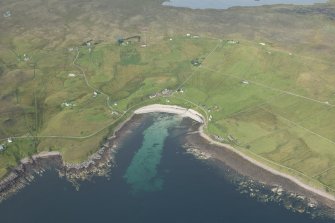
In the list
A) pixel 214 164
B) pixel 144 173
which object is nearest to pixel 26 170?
pixel 144 173

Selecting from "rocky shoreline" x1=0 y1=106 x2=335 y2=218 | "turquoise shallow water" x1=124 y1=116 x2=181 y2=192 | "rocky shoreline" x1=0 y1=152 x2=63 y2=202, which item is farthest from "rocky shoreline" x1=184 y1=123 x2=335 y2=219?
"rocky shoreline" x1=0 y1=152 x2=63 y2=202

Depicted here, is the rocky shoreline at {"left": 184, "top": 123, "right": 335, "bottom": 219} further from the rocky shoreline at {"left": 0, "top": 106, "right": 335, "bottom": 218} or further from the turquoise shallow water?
the turquoise shallow water

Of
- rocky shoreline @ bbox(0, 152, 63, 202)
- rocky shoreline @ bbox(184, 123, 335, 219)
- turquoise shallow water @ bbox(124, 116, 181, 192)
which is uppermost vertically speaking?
rocky shoreline @ bbox(184, 123, 335, 219)

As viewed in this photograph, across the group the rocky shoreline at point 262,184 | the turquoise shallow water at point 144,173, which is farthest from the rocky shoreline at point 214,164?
the turquoise shallow water at point 144,173

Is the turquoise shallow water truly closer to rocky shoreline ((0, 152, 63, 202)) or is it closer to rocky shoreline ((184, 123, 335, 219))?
rocky shoreline ((184, 123, 335, 219))

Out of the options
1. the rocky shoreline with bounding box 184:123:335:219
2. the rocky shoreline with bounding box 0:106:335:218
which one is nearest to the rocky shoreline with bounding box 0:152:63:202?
the rocky shoreline with bounding box 0:106:335:218

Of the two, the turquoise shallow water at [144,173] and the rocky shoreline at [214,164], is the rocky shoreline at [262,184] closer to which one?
the rocky shoreline at [214,164]

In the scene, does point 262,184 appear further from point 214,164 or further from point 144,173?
point 144,173

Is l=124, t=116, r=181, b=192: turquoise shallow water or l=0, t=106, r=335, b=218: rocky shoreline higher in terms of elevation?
l=0, t=106, r=335, b=218: rocky shoreline

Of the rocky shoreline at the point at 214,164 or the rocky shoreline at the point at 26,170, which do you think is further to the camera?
the rocky shoreline at the point at 26,170

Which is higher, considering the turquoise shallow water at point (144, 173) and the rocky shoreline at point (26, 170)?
the rocky shoreline at point (26, 170)

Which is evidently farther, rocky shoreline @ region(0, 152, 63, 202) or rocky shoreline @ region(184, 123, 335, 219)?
rocky shoreline @ region(0, 152, 63, 202)
